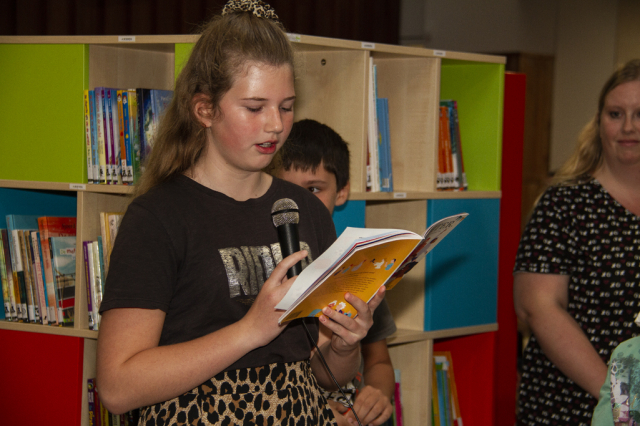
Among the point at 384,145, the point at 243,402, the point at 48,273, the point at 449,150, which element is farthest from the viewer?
the point at 449,150

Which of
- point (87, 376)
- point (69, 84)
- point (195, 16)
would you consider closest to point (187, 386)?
point (87, 376)

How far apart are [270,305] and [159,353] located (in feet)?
0.69

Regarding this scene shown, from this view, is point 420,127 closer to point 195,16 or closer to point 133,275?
point 133,275

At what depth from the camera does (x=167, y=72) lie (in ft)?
7.46

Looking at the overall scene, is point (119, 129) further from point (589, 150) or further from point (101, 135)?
point (589, 150)

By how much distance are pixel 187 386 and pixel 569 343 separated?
1214 millimetres

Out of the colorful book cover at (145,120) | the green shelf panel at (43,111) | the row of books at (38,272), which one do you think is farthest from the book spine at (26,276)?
the colorful book cover at (145,120)

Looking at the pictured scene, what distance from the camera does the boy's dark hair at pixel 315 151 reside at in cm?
184

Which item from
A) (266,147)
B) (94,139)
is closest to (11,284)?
(94,139)

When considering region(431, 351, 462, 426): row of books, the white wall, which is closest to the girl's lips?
region(431, 351, 462, 426): row of books

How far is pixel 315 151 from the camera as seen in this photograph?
1848 mm

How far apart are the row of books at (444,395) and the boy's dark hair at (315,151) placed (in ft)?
3.19

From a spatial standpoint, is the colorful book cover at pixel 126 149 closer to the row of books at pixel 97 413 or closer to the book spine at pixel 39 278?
the book spine at pixel 39 278

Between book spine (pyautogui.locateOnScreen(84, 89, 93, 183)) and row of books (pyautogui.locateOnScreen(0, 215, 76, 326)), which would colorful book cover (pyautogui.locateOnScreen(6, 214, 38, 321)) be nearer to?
row of books (pyautogui.locateOnScreen(0, 215, 76, 326))
